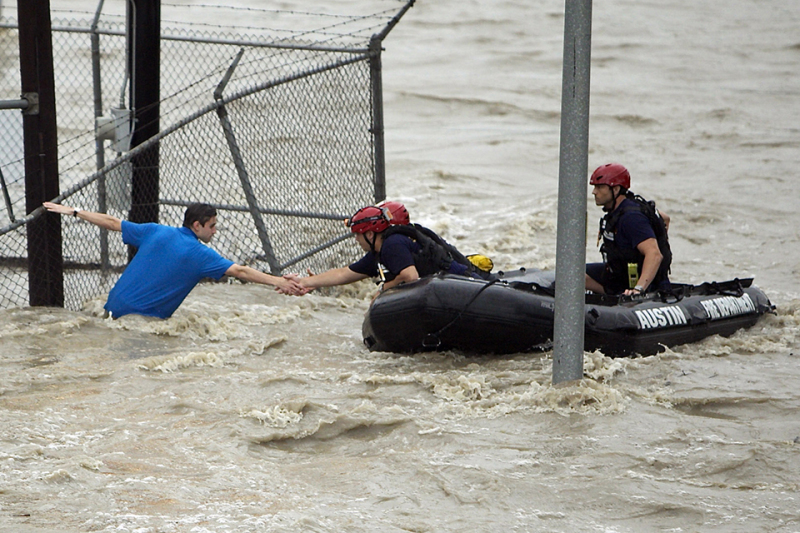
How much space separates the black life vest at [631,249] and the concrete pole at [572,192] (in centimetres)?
243

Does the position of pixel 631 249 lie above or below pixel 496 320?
above

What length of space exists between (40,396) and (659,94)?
16097mm

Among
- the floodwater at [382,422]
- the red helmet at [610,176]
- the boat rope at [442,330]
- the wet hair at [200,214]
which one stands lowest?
the floodwater at [382,422]

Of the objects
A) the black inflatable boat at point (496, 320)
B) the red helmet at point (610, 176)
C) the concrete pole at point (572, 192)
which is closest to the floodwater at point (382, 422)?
the black inflatable boat at point (496, 320)

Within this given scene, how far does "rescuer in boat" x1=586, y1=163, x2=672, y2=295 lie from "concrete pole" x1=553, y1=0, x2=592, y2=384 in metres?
2.16

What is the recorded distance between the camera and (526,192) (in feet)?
42.9

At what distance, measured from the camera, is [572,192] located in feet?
15.8

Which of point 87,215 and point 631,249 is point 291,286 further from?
point 631,249

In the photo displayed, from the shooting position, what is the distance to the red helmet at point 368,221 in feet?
22.7

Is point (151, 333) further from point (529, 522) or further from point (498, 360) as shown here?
point (529, 522)

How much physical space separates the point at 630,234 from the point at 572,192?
2614 mm

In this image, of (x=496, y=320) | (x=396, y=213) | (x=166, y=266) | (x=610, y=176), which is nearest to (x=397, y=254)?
(x=396, y=213)

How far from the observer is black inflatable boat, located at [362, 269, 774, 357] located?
6371 mm

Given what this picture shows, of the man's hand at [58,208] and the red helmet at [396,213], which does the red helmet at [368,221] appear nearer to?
the red helmet at [396,213]
